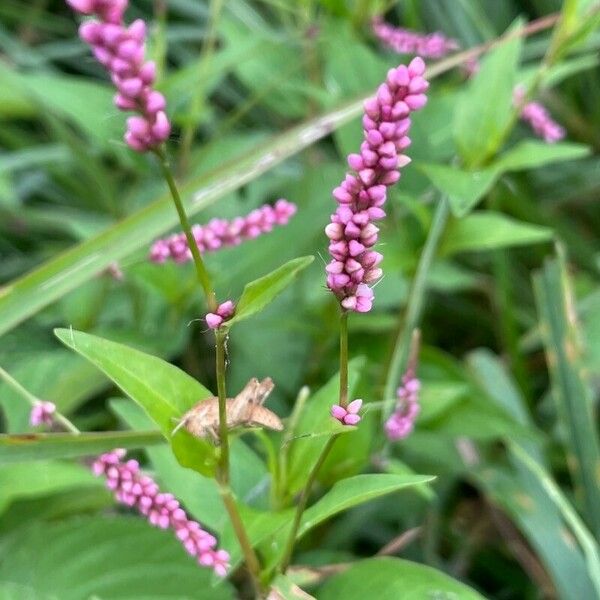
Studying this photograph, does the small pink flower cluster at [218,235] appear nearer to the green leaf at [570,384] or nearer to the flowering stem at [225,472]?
the flowering stem at [225,472]

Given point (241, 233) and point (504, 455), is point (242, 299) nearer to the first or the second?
point (241, 233)

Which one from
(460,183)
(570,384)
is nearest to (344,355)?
(460,183)

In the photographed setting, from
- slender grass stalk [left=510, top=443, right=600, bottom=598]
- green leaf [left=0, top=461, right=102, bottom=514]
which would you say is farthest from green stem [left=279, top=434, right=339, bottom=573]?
slender grass stalk [left=510, top=443, right=600, bottom=598]

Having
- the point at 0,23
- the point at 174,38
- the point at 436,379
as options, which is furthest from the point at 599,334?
the point at 0,23

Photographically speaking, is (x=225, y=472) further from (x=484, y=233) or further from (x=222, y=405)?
(x=484, y=233)

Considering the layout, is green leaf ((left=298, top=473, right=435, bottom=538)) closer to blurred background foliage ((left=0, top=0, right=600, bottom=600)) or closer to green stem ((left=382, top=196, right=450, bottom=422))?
blurred background foliage ((left=0, top=0, right=600, bottom=600))
